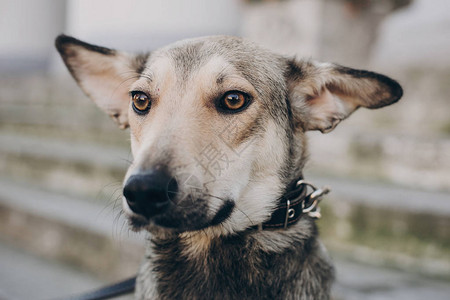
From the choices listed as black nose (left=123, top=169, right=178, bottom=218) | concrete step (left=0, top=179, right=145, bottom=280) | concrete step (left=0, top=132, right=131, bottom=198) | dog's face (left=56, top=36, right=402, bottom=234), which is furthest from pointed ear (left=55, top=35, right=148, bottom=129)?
concrete step (left=0, top=132, right=131, bottom=198)

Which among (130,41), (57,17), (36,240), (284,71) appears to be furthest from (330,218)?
(57,17)

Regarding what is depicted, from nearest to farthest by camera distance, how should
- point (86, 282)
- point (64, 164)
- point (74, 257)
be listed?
point (86, 282) → point (74, 257) → point (64, 164)

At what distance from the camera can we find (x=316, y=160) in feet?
15.4

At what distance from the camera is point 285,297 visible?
186 centimetres

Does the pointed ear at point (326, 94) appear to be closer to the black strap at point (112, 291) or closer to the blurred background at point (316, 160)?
the blurred background at point (316, 160)

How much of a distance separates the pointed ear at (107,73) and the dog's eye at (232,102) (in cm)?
59

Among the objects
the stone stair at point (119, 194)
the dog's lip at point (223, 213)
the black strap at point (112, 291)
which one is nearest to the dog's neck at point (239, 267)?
the dog's lip at point (223, 213)

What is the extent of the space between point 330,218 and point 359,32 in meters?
2.42

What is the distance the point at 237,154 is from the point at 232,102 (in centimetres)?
23

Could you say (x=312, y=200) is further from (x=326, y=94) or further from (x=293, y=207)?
(x=326, y=94)

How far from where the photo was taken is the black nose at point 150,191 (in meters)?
1.53

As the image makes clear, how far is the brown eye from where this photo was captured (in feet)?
6.37

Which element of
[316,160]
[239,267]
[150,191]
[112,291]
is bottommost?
[112,291]

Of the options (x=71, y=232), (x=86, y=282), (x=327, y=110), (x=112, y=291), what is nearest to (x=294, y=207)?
(x=327, y=110)
